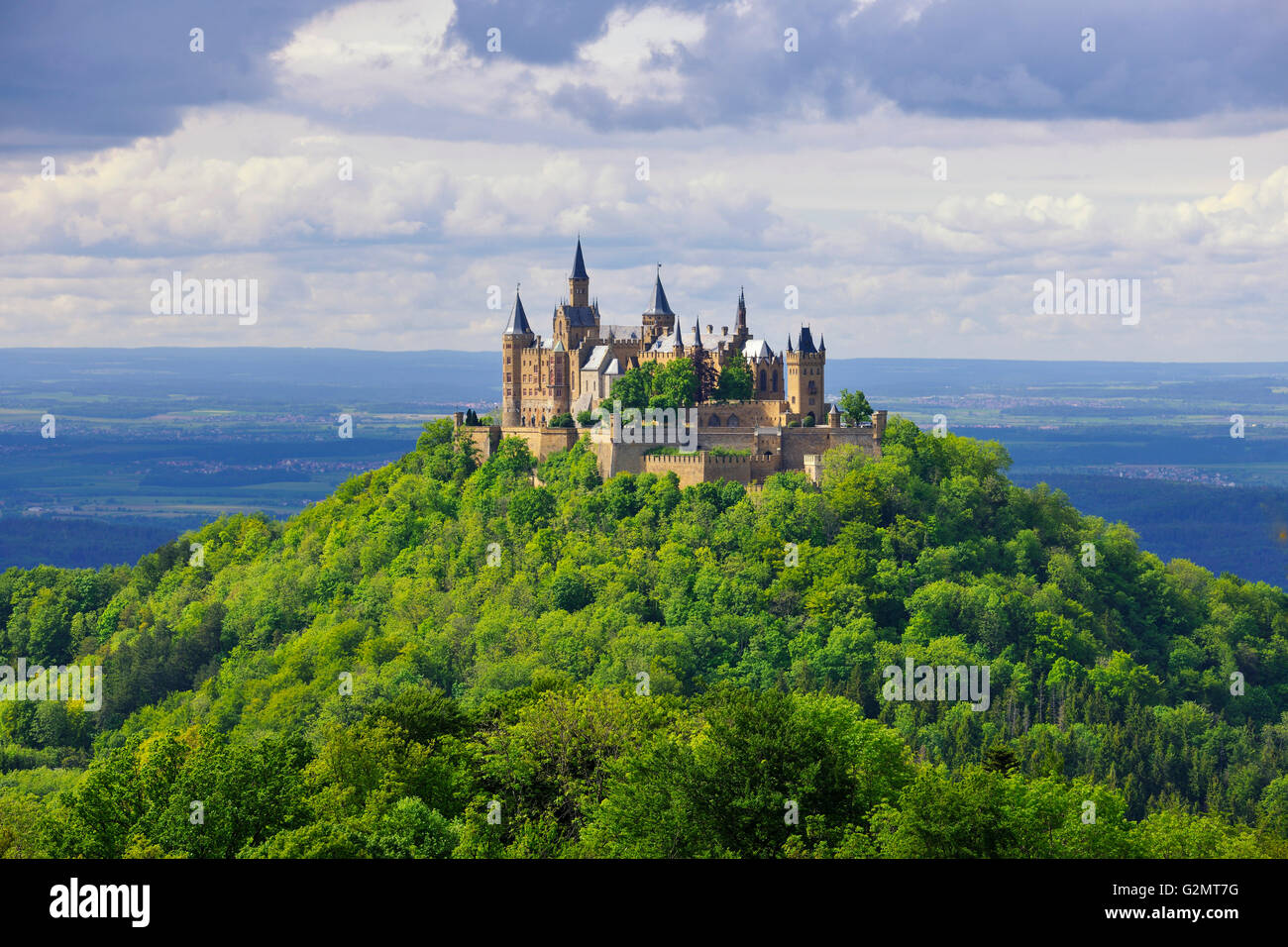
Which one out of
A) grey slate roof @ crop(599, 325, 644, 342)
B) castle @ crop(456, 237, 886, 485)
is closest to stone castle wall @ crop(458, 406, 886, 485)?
castle @ crop(456, 237, 886, 485)

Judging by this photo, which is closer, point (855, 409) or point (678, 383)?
point (678, 383)

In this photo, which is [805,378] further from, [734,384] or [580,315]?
[580,315]

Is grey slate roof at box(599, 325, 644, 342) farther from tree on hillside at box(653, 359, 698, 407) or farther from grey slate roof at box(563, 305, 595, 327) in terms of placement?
tree on hillside at box(653, 359, 698, 407)

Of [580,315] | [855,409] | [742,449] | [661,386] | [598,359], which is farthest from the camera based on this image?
[580,315]

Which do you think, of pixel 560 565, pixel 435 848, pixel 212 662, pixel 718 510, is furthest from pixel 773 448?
pixel 435 848

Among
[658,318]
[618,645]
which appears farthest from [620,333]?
[618,645]

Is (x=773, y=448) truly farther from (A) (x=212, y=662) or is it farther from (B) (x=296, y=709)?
(A) (x=212, y=662)

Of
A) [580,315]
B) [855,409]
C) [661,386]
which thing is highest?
[580,315]
